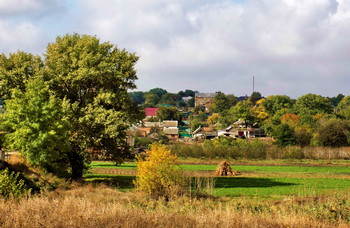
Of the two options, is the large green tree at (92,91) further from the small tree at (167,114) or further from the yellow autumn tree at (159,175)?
the small tree at (167,114)

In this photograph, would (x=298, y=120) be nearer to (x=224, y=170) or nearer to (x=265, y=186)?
(x=224, y=170)

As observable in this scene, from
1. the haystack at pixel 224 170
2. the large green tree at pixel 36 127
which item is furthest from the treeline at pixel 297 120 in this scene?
the large green tree at pixel 36 127

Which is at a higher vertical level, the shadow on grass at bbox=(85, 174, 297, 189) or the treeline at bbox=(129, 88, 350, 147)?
the treeline at bbox=(129, 88, 350, 147)

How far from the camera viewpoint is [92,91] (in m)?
38.6

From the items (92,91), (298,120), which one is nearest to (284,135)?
(298,120)

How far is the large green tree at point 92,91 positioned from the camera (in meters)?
35.6

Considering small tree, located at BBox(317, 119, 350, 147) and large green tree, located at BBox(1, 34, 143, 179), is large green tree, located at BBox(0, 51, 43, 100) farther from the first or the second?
small tree, located at BBox(317, 119, 350, 147)

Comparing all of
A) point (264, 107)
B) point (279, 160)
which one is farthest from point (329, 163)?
point (264, 107)

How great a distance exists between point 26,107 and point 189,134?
92017 mm

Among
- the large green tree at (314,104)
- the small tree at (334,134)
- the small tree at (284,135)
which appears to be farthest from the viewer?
the large green tree at (314,104)

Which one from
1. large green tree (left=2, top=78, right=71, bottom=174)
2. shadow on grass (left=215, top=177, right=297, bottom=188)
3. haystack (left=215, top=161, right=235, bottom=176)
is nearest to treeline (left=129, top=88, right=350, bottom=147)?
haystack (left=215, top=161, right=235, bottom=176)

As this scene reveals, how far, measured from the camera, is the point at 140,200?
990 inches

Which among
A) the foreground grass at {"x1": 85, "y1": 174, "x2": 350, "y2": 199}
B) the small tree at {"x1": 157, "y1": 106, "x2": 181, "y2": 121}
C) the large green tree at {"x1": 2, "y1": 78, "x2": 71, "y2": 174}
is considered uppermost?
the small tree at {"x1": 157, "y1": 106, "x2": 181, "y2": 121}

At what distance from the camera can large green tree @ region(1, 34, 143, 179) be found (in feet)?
117
